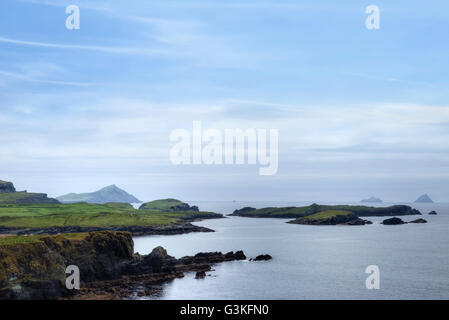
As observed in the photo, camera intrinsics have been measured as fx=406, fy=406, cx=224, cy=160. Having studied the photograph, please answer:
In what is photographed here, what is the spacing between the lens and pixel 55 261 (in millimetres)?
74000

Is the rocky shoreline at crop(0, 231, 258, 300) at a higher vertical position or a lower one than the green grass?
lower

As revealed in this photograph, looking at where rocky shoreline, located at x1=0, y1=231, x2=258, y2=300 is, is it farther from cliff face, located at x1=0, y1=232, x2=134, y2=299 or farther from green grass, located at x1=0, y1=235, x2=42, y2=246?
green grass, located at x1=0, y1=235, x2=42, y2=246

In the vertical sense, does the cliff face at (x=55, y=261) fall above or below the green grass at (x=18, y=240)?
below

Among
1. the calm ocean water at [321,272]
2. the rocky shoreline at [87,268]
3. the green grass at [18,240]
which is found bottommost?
the calm ocean water at [321,272]

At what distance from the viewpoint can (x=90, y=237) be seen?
86625 millimetres

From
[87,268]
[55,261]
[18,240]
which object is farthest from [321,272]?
[18,240]

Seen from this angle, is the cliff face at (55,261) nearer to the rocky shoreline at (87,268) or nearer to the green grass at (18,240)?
the rocky shoreline at (87,268)

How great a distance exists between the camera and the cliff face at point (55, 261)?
6706cm

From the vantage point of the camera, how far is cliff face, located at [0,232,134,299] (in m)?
67.1

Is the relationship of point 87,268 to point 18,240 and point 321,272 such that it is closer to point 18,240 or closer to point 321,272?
point 18,240

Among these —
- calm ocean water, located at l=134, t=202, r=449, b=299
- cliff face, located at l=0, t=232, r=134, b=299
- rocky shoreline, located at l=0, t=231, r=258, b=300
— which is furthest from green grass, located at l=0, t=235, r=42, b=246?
calm ocean water, located at l=134, t=202, r=449, b=299

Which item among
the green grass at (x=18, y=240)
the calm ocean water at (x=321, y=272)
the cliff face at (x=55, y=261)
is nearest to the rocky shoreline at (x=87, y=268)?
the cliff face at (x=55, y=261)


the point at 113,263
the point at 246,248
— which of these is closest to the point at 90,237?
the point at 113,263
